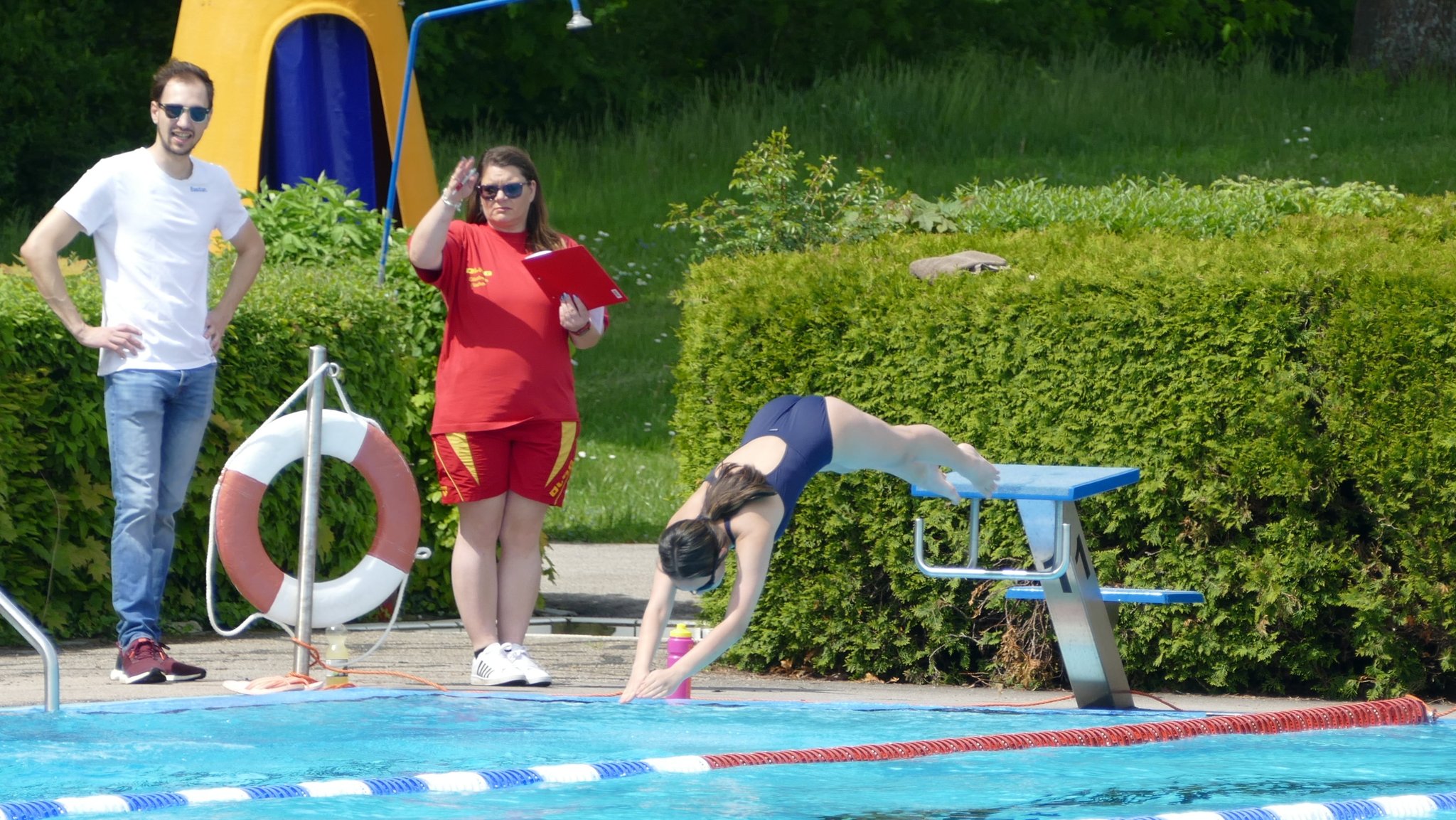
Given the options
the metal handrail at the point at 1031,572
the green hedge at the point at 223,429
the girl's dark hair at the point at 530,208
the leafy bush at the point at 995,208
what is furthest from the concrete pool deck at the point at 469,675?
the leafy bush at the point at 995,208

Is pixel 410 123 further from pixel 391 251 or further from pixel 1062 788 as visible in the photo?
pixel 1062 788

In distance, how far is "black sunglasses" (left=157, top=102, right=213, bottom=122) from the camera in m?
6.18

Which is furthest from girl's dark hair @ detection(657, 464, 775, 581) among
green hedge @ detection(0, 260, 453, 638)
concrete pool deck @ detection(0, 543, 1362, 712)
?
green hedge @ detection(0, 260, 453, 638)

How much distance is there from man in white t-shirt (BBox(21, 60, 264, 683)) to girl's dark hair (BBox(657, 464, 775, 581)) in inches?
80.1

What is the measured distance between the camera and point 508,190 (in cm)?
653

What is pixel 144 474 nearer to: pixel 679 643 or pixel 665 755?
pixel 679 643

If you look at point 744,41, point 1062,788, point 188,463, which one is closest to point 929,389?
point 1062,788

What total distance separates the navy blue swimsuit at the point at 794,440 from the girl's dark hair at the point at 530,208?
1.14 meters

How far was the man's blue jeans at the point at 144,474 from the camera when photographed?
20.4 ft

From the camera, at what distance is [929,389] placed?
7250 millimetres

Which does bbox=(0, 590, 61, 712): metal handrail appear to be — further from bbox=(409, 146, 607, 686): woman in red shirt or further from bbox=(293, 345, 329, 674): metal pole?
bbox=(409, 146, 607, 686): woman in red shirt

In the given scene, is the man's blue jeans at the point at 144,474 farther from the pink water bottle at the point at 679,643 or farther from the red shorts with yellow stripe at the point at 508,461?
the pink water bottle at the point at 679,643

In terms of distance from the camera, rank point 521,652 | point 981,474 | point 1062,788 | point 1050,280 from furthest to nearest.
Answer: point 1050,280 → point 521,652 → point 981,474 → point 1062,788

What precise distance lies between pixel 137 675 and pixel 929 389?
3.26 metres
